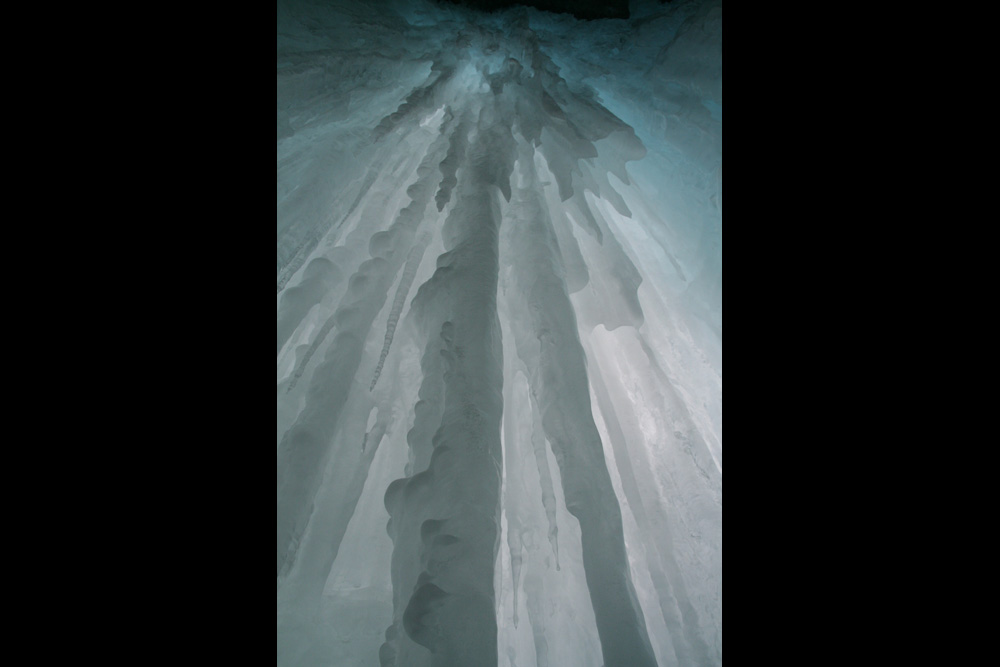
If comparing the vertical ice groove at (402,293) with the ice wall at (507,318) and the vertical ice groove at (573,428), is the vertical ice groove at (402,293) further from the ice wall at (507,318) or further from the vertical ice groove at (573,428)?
the vertical ice groove at (573,428)

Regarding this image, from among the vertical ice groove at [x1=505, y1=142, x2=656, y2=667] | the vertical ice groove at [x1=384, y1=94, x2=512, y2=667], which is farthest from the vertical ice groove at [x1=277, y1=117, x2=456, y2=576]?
the vertical ice groove at [x1=505, y1=142, x2=656, y2=667]

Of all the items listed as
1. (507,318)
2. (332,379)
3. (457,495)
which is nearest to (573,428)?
(457,495)

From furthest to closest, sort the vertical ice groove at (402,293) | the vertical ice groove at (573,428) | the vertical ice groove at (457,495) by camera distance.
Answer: the vertical ice groove at (402,293) < the vertical ice groove at (573,428) < the vertical ice groove at (457,495)

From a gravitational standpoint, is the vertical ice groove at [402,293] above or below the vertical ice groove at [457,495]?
above

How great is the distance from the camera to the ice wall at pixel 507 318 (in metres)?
1.47

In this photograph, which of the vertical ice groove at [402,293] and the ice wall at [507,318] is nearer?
the ice wall at [507,318]

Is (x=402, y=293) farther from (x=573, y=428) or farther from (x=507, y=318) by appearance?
(x=573, y=428)

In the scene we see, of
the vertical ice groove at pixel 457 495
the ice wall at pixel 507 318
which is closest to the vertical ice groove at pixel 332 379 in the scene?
the ice wall at pixel 507 318

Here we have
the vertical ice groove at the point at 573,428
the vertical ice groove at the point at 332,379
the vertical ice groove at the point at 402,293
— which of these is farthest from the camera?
the vertical ice groove at the point at 402,293

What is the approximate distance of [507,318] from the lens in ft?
6.63

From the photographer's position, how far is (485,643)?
3.66 ft
